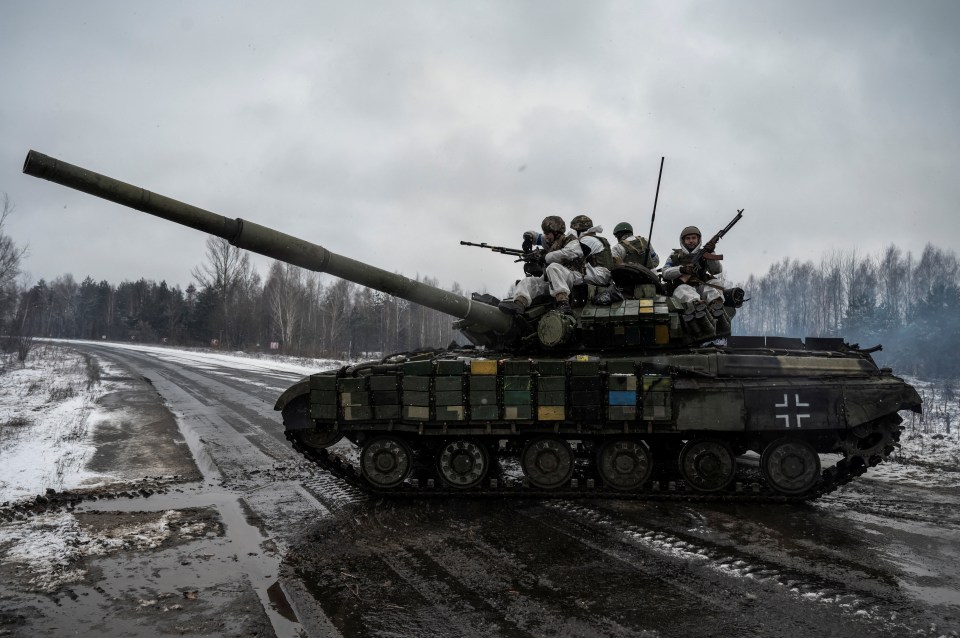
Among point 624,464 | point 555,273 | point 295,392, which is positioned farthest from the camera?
point 555,273

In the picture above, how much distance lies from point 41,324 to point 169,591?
10685cm

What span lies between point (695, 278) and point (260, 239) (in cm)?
544

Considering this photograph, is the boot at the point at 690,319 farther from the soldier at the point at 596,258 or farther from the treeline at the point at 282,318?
the treeline at the point at 282,318

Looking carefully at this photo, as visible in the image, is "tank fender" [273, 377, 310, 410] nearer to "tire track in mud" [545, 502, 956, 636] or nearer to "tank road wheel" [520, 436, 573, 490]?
"tank road wheel" [520, 436, 573, 490]

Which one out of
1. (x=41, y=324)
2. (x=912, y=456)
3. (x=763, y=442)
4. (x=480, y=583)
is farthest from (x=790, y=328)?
(x=41, y=324)

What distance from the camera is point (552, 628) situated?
12.8ft

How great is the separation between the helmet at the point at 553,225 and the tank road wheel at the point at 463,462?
2998 mm

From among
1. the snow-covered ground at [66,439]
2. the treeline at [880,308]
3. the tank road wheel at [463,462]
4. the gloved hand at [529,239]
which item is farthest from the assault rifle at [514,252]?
the treeline at [880,308]

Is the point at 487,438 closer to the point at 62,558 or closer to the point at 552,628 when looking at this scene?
the point at 552,628

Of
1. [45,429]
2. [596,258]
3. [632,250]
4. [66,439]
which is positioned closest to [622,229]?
[632,250]

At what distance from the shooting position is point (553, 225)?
8.16m

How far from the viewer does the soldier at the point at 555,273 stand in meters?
7.59

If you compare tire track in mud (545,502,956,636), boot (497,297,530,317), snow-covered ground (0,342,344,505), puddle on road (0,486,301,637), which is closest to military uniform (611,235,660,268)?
boot (497,297,530,317)

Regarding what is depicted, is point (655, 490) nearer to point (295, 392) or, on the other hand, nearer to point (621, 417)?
point (621, 417)
